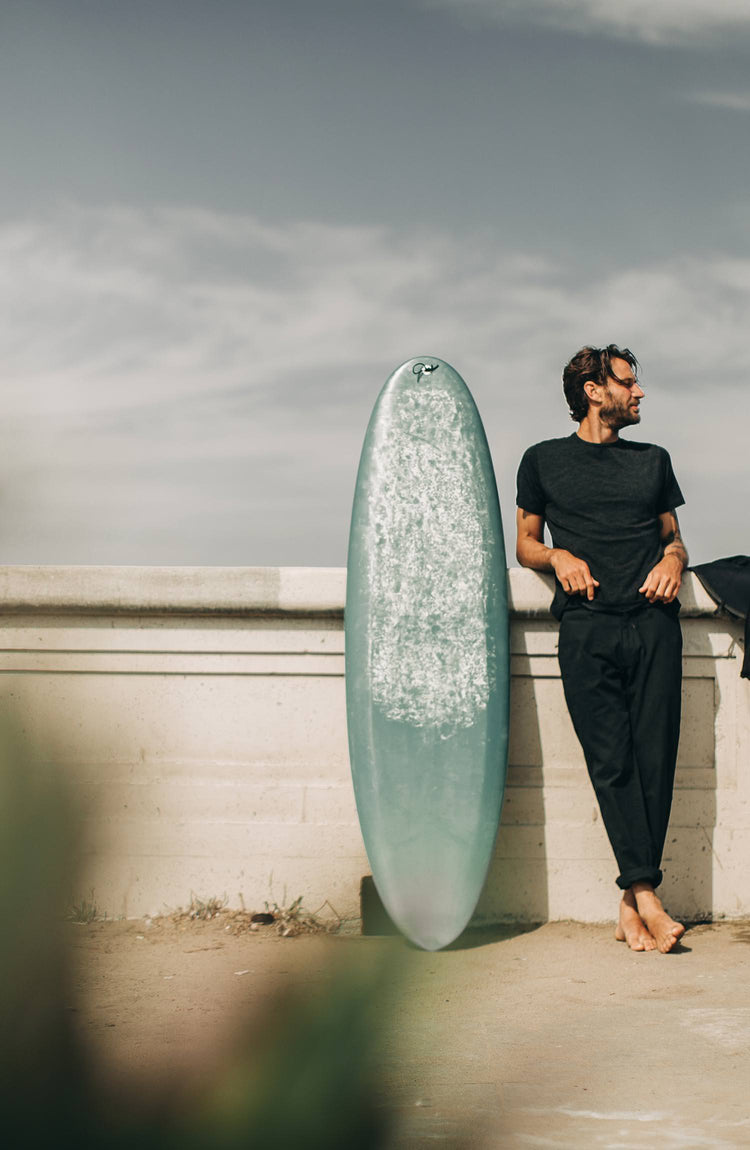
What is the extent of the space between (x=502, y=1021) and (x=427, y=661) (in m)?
1.20

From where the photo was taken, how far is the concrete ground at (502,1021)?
1.53 feet

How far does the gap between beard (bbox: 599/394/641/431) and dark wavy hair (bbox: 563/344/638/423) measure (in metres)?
0.07

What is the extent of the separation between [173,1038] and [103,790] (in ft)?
0.49

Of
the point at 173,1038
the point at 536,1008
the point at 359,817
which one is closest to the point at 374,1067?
the point at 173,1038

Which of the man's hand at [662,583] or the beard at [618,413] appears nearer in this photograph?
the man's hand at [662,583]

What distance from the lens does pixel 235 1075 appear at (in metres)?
0.44

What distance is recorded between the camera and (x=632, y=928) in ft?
10.6

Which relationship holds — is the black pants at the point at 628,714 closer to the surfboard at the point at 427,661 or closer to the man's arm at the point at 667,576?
the man's arm at the point at 667,576

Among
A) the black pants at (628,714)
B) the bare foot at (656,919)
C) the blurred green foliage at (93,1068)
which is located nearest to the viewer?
the blurred green foliage at (93,1068)

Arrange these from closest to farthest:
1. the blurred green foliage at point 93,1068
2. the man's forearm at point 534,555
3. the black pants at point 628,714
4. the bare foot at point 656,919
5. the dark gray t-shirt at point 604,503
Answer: the blurred green foliage at point 93,1068
the bare foot at point 656,919
the black pants at point 628,714
the dark gray t-shirt at point 604,503
the man's forearm at point 534,555

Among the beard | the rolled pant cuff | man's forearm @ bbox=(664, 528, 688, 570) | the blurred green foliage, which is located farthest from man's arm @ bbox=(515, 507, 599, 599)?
the blurred green foliage

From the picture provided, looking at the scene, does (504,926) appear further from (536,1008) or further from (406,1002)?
(406,1002)

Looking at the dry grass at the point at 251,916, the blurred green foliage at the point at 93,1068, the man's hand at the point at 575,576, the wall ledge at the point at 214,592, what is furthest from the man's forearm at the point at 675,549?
the blurred green foliage at the point at 93,1068

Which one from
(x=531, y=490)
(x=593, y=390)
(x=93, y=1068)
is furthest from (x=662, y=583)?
(x=93, y=1068)
